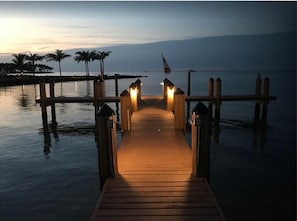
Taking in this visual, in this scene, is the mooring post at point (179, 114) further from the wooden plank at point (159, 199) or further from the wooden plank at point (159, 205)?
→ the wooden plank at point (159, 205)

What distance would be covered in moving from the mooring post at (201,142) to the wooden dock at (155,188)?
297 mm

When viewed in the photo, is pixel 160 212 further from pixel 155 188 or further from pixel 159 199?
pixel 155 188

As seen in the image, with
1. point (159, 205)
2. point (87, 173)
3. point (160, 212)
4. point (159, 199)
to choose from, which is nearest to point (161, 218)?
point (160, 212)

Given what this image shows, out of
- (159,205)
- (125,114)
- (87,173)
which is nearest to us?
(159,205)

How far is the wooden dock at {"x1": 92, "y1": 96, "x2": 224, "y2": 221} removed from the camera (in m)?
5.98

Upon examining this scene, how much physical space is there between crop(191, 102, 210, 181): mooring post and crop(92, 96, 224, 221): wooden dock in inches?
11.7

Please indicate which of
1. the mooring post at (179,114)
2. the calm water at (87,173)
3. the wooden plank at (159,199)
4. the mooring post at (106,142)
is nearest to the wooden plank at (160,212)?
the wooden plank at (159,199)

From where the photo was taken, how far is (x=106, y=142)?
295 inches

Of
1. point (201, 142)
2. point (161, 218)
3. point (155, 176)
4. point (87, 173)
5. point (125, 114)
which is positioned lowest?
point (87, 173)

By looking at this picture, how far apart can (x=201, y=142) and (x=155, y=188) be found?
65.8 inches

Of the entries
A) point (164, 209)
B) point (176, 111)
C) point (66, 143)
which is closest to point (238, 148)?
point (176, 111)

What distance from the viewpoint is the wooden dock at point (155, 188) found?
598 centimetres

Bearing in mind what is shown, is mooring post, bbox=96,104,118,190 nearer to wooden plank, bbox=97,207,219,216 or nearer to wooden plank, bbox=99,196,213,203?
wooden plank, bbox=99,196,213,203

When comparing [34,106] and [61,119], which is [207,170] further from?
[34,106]
